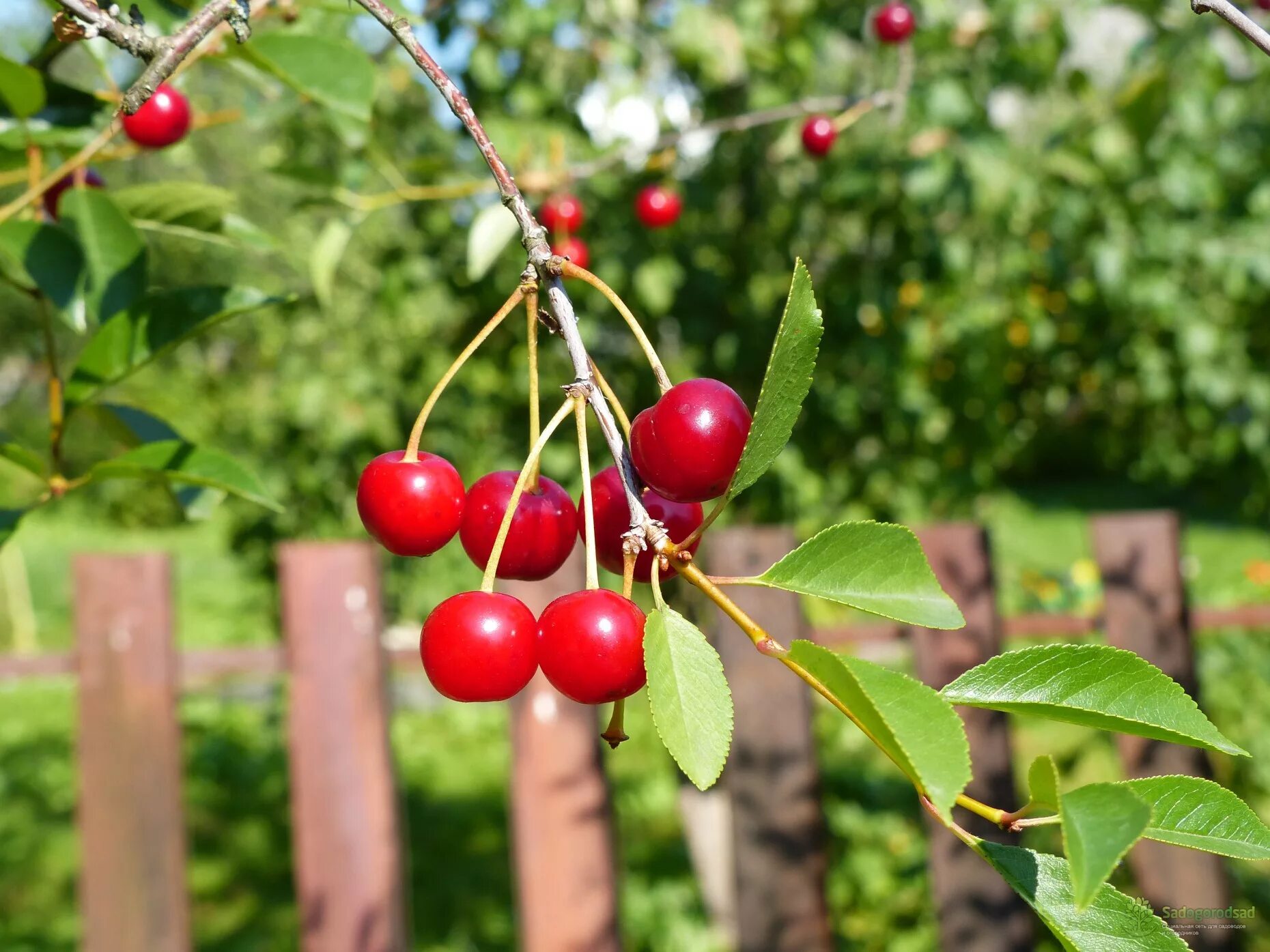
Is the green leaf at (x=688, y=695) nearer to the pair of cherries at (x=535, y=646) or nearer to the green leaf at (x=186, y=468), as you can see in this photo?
the pair of cherries at (x=535, y=646)

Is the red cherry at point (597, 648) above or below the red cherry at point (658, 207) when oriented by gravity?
below

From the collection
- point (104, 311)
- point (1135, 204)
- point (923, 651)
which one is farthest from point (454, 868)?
point (104, 311)

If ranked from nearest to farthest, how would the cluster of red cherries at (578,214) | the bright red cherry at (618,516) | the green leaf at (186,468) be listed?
the bright red cherry at (618,516), the green leaf at (186,468), the cluster of red cherries at (578,214)

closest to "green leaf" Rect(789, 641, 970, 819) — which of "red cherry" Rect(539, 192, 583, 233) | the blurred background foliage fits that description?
the blurred background foliage

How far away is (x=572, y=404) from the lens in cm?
62

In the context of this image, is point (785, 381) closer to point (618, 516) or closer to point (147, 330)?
point (618, 516)

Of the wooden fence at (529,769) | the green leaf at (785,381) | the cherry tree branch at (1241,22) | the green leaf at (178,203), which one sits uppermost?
the green leaf at (178,203)

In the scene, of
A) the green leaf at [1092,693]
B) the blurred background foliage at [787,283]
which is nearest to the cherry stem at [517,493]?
the green leaf at [1092,693]

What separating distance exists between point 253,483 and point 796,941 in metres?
1.63

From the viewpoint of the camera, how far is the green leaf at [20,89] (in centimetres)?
94

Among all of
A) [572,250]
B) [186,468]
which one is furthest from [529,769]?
[186,468]

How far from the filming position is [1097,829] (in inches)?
18.9

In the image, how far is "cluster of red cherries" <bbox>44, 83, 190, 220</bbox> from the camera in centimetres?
117

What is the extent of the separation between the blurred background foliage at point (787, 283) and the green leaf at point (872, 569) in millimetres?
1004
